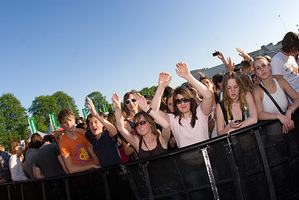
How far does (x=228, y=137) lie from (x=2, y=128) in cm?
5757

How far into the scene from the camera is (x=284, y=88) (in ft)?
9.85

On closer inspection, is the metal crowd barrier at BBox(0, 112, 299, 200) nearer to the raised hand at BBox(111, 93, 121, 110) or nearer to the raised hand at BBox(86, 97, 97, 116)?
the raised hand at BBox(111, 93, 121, 110)

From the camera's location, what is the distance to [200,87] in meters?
2.73

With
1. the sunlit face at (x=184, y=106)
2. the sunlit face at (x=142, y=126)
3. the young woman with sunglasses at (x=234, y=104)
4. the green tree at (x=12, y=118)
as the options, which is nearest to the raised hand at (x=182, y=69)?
the sunlit face at (x=184, y=106)

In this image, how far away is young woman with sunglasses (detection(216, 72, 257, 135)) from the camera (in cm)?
275

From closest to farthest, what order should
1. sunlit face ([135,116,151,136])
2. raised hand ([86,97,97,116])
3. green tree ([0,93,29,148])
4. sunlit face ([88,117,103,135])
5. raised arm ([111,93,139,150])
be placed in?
1. sunlit face ([135,116,151,136])
2. raised arm ([111,93,139,150])
3. raised hand ([86,97,97,116])
4. sunlit face ([88,117,103,135])
5. green tree ([0,93,29,148])

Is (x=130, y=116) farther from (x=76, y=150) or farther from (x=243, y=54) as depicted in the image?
(x=243, y=54)

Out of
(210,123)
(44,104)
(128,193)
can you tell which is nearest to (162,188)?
(128,193)

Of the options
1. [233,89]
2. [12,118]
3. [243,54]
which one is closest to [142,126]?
[233,89]

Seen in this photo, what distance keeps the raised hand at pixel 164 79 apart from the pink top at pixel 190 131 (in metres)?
0.59

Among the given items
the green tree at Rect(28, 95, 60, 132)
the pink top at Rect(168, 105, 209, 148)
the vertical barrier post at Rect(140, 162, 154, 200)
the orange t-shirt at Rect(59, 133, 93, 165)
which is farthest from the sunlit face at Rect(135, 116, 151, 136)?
the green tree at Rect(28, 95, 60, 132)

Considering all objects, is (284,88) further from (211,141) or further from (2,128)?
(2,128)

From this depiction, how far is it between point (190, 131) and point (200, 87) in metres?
0.52

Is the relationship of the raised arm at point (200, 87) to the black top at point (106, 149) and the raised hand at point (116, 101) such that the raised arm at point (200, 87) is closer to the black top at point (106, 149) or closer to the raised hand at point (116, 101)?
the raised hand at point (116, 101)
